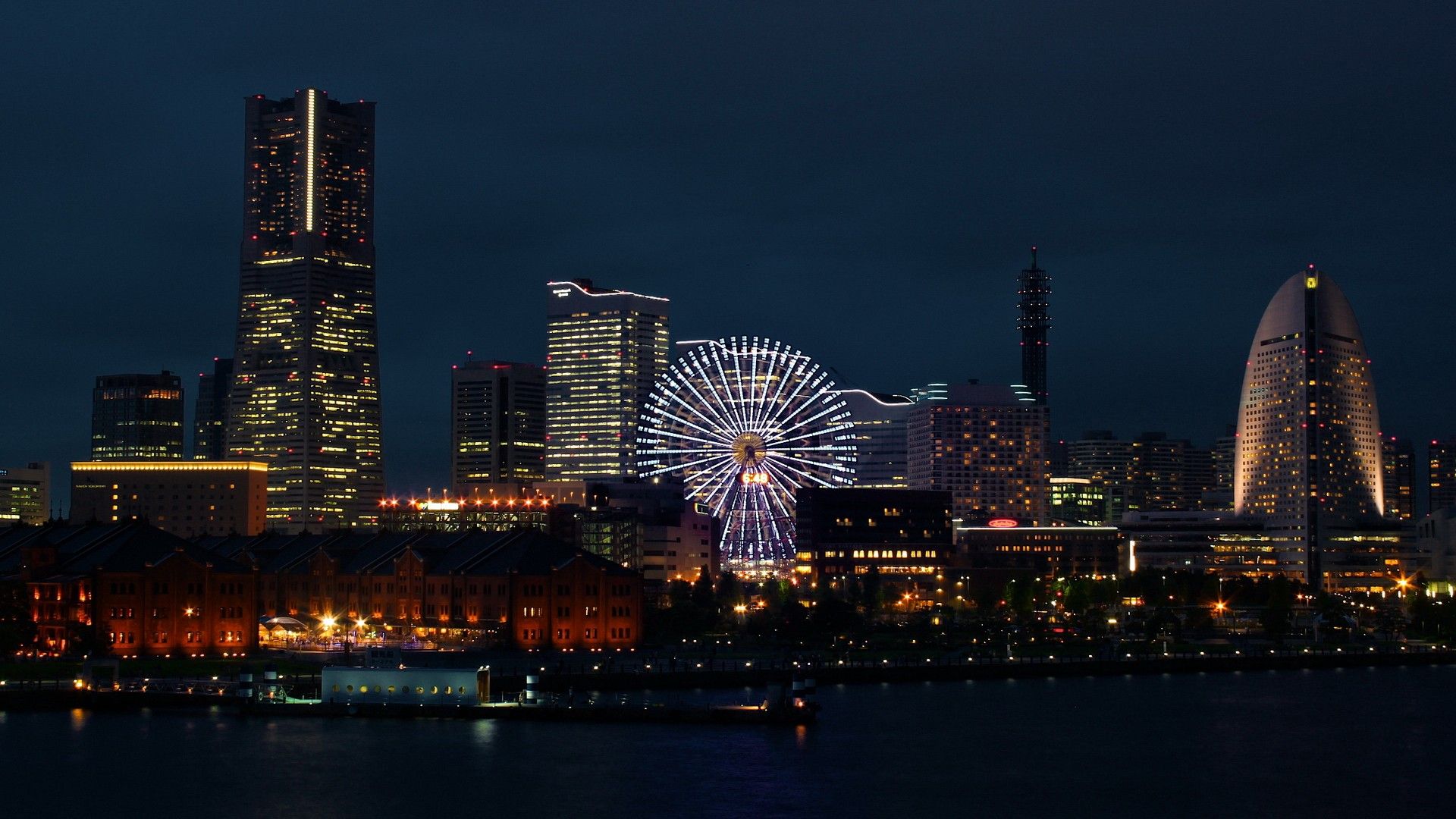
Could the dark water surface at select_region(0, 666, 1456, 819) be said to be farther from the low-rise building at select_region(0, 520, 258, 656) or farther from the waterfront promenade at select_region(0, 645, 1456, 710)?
the low-rise building at select_region(0, 520, 258, 656)

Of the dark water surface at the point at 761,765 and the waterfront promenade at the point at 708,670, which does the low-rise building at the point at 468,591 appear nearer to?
the waterfront promenade at the point at 708,670

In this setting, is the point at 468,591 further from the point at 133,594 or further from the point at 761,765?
the point at 761,765

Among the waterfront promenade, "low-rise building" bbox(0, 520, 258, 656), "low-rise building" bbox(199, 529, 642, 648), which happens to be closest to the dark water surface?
the waterfront promenade

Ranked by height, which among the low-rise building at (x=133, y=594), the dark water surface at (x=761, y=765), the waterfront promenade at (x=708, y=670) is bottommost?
the dark water surface at (x=761, y=765)

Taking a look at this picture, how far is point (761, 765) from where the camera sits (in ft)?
305

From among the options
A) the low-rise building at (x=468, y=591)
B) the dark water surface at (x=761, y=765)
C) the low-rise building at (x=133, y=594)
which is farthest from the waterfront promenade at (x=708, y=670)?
the low-rise building at (x=468, y=591)

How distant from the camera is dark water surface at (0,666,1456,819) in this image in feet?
276

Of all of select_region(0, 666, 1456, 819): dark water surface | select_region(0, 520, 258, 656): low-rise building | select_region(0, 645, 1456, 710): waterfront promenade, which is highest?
→ select_region(0, 520, 258, 656): low-rise building

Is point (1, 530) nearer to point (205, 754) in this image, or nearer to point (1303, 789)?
point (205, 754)

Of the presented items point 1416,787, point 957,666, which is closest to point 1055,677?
point 957,666

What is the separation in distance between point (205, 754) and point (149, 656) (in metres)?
45.1

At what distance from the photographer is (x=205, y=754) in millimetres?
95250

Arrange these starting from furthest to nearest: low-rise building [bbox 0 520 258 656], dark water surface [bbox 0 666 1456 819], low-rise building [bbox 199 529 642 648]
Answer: low-rise building [bbox 199 529 642 648] < low-rise building [bbox 0 520 258 656] < dark water surface [bbox 0 666 1456 819]

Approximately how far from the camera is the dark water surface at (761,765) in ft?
276
